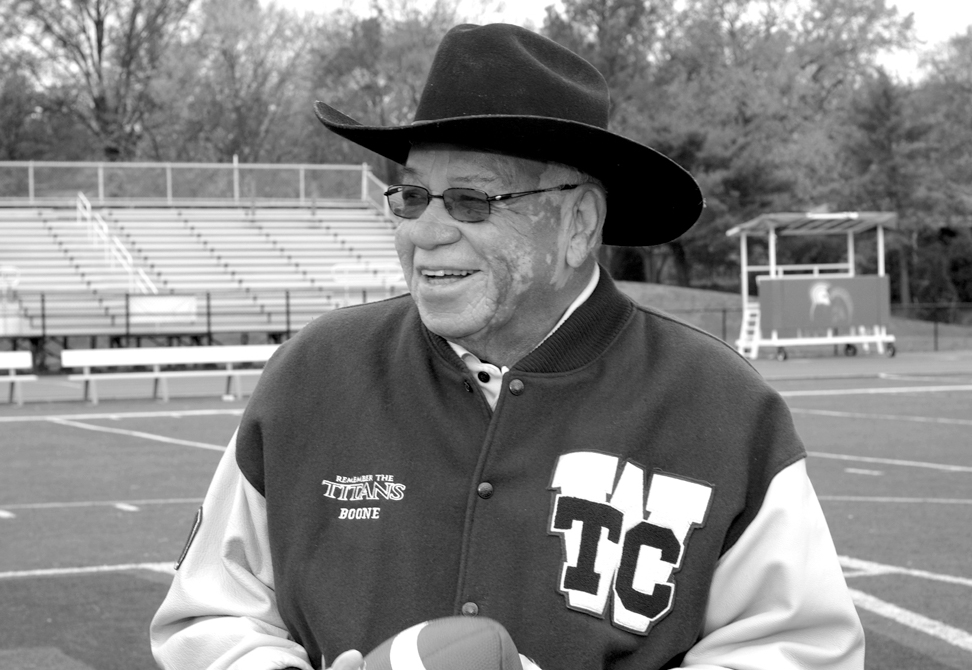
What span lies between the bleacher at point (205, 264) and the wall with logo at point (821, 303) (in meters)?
8.78

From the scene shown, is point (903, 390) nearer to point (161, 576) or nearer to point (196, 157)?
point (161, 576)

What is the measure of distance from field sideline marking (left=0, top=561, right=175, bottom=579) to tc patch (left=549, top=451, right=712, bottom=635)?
5.45 metres

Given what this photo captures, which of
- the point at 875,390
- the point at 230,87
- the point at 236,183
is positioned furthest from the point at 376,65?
the point at 875,390

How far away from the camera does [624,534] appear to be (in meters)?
2.68

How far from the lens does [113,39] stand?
56.7 m

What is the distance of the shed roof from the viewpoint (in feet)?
99.6

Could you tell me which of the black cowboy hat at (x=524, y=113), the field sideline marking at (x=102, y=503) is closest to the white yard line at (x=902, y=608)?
the black cowboy hat at (x=524, y=113)

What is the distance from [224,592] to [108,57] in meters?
58.0

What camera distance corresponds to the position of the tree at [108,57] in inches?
2185

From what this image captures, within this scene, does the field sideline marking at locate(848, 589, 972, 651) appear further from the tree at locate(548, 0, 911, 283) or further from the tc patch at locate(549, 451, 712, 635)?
the tree at locate(548, 0, 911, 283)

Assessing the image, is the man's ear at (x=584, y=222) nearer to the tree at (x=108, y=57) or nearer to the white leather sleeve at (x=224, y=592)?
the white leather sleeve at (x=224, y=592)

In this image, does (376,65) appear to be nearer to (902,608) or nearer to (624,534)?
(902,608)

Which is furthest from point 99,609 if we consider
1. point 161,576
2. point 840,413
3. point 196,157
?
point 196,157

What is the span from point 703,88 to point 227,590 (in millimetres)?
57737
